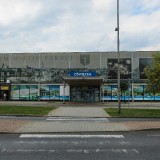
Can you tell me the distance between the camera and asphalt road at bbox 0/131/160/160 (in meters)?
10.9

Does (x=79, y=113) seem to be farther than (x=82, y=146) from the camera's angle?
Yes

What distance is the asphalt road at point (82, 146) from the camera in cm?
1093

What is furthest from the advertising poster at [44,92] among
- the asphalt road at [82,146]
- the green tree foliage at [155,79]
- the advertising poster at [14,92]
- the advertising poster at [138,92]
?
the asphalt road at [82,146]

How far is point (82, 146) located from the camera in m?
12.8

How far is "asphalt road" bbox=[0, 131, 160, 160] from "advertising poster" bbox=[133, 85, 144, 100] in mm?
53183

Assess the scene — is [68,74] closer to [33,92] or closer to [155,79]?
[33,92]

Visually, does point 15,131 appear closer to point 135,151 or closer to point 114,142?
point 114,142

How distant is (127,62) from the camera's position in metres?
72.6


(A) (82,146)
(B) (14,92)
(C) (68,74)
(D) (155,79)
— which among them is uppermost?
(C) (68,74)

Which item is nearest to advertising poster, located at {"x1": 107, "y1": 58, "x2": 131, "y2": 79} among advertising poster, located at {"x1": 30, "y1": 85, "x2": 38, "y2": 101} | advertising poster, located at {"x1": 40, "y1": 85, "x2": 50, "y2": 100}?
advertising poster, located at {"x1": 40, "y1": 85, "x2": 50, "y2": 100}

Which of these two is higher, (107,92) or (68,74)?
(68,74)

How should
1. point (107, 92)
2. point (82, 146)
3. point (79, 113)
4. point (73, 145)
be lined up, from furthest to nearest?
1. point (107, 92)
2. point (79, 113)
3. point (73, 145)
4. point (82, 146)

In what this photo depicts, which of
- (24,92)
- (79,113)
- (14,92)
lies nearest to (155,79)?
(79,113)

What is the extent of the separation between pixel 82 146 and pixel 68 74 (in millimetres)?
57755
